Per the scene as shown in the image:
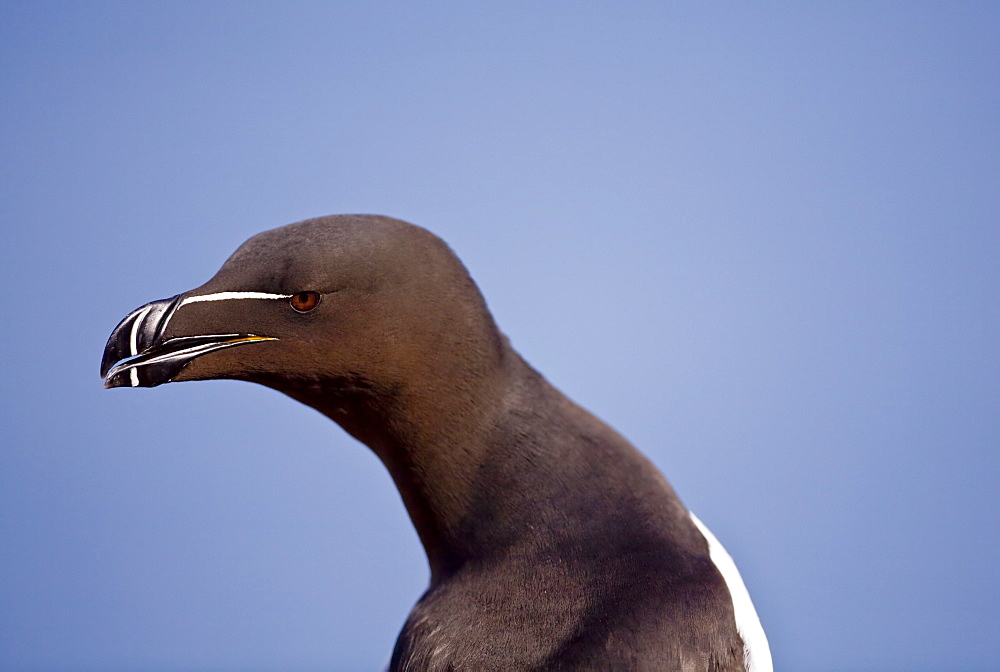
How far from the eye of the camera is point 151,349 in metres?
2.23

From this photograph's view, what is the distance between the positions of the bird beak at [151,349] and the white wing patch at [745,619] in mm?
1179

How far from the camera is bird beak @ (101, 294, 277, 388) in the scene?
2.23 meters

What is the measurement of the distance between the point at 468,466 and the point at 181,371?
0.68m

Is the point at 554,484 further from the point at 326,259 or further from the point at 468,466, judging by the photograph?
the point at 326,259

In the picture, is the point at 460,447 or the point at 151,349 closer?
the point at 151,349

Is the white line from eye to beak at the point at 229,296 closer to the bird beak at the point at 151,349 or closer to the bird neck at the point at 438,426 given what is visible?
the bird beak at the point at 151,349

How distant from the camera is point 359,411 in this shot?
2371 millimetres

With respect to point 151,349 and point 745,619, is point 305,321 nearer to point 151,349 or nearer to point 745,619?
point 151,349

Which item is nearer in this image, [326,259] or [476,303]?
[326,259]

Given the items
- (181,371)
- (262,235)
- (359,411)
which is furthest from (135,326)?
(359,411)

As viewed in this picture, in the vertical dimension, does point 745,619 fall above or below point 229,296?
below

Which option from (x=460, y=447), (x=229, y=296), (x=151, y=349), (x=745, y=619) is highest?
(x=229, y=296)

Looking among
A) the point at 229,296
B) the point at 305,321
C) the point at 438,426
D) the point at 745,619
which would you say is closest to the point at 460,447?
the point at 438,426

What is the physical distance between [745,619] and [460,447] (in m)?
0.77
